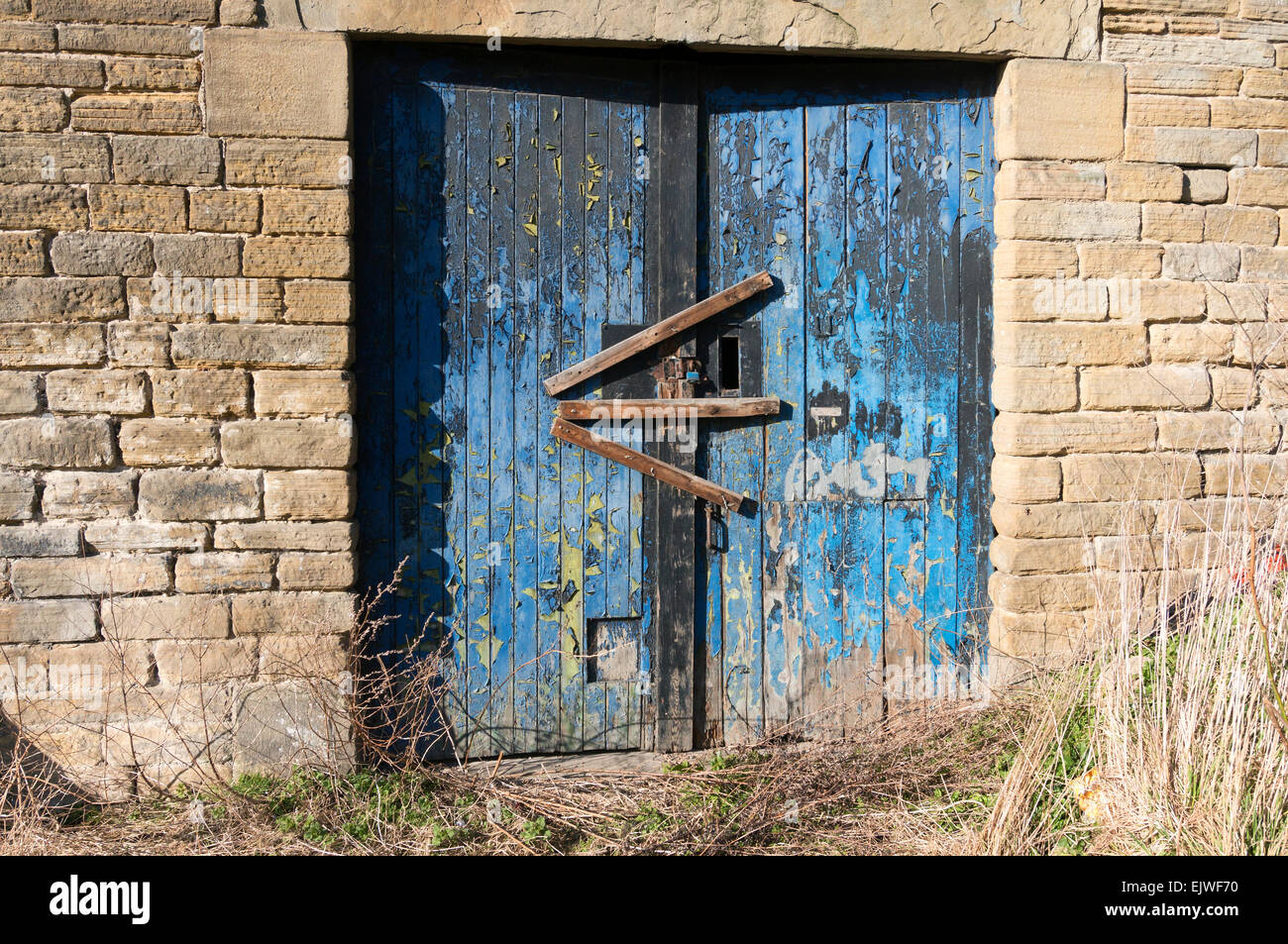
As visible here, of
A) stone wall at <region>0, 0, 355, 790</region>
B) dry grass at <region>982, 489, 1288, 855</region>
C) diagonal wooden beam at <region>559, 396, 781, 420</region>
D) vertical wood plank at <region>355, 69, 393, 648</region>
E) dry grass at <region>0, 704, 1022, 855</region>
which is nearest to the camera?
dry grass at <region>982, 489, 1288, 855</region>

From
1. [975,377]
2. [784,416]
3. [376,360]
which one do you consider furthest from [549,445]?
[975,377]

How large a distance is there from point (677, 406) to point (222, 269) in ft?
5.33

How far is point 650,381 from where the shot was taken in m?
3.39

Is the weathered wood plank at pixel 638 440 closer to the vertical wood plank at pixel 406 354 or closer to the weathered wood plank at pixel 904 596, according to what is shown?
the vertical wood plank at pixel 406 354

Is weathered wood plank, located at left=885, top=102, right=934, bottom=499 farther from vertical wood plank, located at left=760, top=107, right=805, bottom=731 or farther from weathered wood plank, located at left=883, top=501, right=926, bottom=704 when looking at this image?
vertical wood plank, located at left=760, top=107, right=805, bottom=731

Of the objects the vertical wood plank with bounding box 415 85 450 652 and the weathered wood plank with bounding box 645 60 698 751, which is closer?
the vertical wood plank with bounding box 415 85 450 652

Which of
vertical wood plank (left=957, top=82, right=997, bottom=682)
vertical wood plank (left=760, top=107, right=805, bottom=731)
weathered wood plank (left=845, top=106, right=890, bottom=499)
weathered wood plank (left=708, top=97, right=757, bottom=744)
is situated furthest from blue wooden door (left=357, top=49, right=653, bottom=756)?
vertical wood plank (left=957, top=82, right=997, bottom=682)

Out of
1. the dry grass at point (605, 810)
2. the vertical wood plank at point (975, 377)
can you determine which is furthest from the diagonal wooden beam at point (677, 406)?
the dry grass at point (605, 810)

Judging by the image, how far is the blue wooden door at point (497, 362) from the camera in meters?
3.24

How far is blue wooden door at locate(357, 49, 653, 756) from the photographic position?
10.6 ft

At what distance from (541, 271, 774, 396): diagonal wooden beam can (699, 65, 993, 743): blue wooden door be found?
0.08 metres

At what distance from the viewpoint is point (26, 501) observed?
295 centimetres

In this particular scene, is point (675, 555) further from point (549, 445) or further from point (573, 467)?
point (549, 445)
